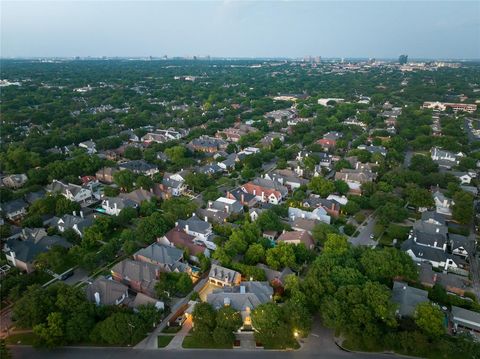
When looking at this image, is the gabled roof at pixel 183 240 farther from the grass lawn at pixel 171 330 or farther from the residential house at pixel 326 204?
the residential house at pixel 326 204

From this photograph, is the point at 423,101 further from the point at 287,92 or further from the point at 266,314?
the point at 266,314

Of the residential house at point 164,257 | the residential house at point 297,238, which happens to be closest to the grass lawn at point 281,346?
the residential house at point 164,257

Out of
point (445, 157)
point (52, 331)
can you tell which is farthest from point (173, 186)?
point (445, 157)

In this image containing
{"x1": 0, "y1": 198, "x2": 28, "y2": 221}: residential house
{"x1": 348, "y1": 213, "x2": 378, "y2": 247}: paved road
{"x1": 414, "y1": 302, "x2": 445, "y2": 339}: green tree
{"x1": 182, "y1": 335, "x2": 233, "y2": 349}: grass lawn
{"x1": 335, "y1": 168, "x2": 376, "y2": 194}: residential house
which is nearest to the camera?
{"x1": 414, "y1": 302, "x2": 445, "y2": 339}: green tree

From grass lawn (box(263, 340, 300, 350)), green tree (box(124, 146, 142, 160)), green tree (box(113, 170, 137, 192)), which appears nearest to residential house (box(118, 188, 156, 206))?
green tree (box(113, 170, 137, 192))

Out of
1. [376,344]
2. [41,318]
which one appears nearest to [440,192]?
[376,344]

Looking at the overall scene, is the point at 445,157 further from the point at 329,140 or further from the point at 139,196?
the point at 139,196

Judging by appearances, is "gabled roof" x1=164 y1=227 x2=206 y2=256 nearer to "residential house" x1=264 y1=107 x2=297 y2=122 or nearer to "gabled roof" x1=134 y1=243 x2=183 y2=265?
"gabled roof" x1=134 y1=243 x2=183 y2=265
